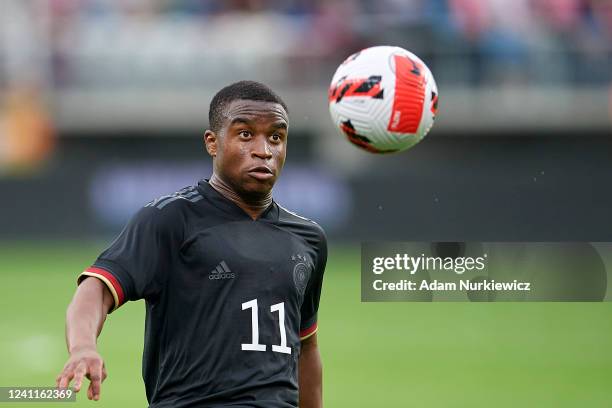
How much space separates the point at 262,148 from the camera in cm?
486

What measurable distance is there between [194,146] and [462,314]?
8670 mm

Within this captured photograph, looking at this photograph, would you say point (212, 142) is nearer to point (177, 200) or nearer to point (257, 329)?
point (177, 200)

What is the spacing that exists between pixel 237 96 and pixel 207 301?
88 centimetres

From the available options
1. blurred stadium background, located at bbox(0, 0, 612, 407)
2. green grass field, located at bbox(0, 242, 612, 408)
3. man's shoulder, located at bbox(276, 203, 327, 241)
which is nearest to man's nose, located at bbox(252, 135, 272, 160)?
man's shoulder, located at bbox(276, 203, 327, 241)

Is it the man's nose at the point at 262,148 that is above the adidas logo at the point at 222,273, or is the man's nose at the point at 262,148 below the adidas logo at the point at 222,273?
above

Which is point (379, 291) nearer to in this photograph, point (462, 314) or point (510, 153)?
point (462, 314)

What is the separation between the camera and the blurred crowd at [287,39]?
21781 millimetres

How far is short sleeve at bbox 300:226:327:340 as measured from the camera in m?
5.26

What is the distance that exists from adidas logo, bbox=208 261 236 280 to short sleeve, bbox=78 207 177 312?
0.19 m

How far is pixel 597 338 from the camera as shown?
44.9 ft

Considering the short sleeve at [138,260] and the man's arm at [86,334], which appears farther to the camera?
the short sleeve at [138,260]

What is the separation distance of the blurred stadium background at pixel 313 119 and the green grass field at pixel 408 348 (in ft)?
3.57

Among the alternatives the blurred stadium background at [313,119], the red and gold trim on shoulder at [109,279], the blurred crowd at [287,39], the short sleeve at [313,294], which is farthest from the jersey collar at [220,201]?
the blurred crowd at [287,39]

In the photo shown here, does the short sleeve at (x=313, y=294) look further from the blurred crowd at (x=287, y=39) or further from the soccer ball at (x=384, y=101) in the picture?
the blurred crowd at (x=287, y=39)
